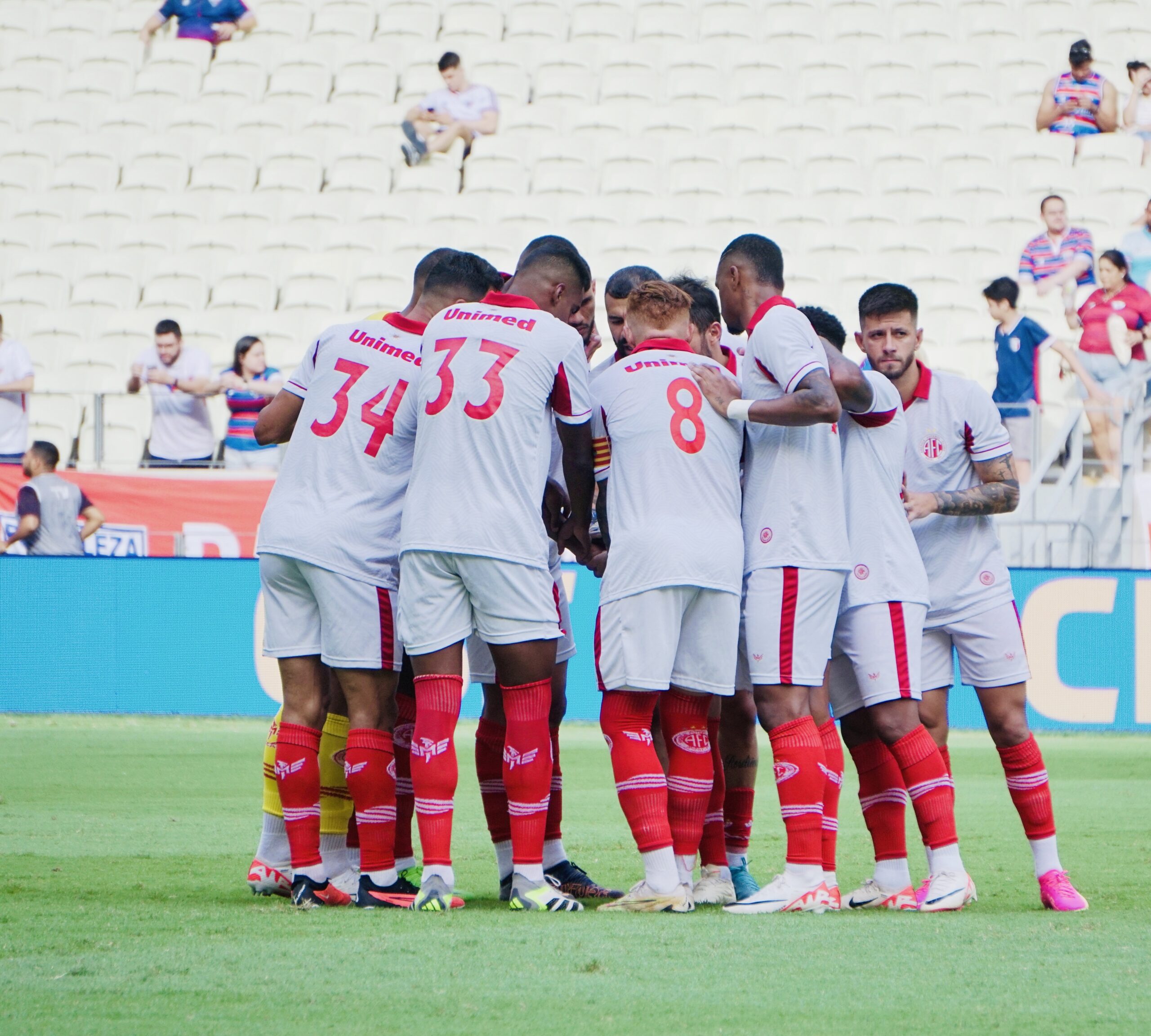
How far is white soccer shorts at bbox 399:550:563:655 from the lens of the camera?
4898mm

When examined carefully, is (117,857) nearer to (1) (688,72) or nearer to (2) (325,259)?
(2) (325,259)

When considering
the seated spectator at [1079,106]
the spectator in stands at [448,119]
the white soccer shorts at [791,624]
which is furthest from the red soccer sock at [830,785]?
the seated spectator at [1079,106]

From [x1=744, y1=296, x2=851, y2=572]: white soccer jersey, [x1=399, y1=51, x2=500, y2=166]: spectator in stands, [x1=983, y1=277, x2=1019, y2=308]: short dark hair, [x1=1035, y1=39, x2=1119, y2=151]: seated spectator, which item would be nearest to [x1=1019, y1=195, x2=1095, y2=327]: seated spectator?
[x1=983, y1=277, x2=1019, y2=308]: short dark hair

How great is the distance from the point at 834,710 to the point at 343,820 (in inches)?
72.0

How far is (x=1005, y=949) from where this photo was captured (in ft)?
13.7

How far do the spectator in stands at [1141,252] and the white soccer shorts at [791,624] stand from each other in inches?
441

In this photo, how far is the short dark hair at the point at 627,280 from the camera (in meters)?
6.09

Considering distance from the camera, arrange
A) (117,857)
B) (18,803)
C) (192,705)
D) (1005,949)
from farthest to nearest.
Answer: (192,705) → (18,803) → (117,857) → (1005,949)

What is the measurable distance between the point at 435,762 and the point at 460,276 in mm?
1709

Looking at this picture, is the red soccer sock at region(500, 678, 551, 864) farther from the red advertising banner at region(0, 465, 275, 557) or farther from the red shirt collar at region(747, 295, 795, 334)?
the red advertising banner at region(0, 465, 275, 557)

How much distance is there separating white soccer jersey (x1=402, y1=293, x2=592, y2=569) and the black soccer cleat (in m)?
1.31

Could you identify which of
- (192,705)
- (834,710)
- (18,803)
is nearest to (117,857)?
(18,803)

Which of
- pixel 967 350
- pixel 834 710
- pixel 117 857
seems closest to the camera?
pixel 834 710

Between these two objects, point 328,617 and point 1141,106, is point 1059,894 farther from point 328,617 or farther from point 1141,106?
point 1141,106
